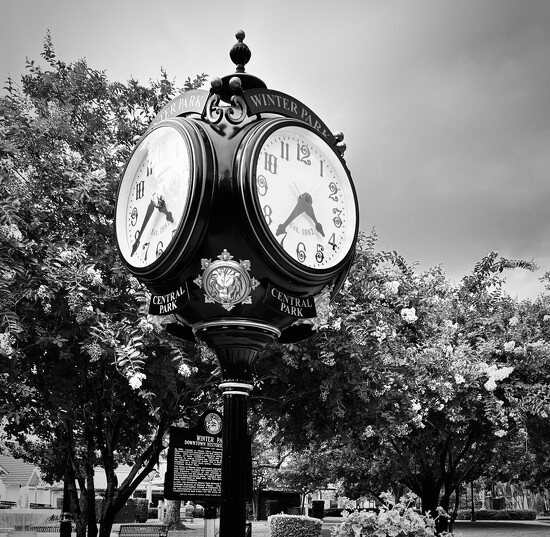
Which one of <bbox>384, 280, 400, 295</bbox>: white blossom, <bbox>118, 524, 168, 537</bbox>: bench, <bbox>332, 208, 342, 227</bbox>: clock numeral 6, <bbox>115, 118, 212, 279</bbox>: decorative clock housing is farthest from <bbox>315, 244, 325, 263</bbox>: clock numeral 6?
<bbox>118, 524, 168, 537</bbox>: bench

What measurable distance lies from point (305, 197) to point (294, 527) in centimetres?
1825

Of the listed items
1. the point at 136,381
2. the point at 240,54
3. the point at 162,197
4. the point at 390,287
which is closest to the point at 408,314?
the point at 390,287

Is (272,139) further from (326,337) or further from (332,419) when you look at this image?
(332,419)

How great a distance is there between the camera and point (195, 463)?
24.4ft

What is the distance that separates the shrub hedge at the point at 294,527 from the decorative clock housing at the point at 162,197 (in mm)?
17863

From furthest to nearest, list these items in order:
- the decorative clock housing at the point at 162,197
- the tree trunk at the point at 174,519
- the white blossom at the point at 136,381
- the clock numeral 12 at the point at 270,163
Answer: the tree trunk at the point at 174,519 → the white blossom at the point at 136,381 → the clock numeral 12 at the point at 270,163 → the decorative clock housing at the point at 162,197

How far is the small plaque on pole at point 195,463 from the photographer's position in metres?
7.26

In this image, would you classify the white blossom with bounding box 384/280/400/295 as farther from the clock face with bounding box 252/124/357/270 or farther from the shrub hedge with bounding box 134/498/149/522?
the shrub hedge with bounding box 134/498/149/522

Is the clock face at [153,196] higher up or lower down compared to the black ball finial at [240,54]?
lower down

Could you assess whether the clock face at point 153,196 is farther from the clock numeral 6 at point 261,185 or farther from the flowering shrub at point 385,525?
the flowering shrub at point 385,525

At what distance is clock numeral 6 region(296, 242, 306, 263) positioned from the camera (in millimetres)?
3295

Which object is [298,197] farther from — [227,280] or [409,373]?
[409,373]

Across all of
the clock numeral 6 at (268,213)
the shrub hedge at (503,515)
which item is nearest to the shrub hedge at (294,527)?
the clock numeral 6 at (268,213)

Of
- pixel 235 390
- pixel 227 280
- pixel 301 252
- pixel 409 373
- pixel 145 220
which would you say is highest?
pixel 409 373
